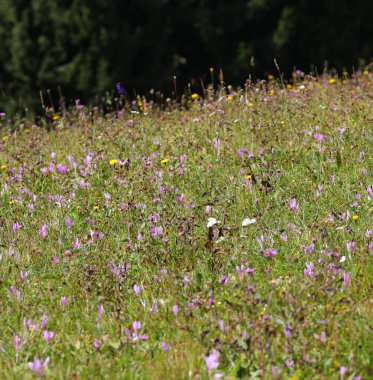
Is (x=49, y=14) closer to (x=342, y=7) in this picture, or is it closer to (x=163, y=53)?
(x=163, y=53)

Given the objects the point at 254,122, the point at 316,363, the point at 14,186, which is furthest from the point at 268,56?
the point at 316,363

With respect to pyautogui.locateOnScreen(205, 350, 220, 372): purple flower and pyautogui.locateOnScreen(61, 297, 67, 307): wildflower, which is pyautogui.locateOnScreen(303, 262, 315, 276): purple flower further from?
pyautogui.locateOnScreen(61, 297, 67, 307): wildflower

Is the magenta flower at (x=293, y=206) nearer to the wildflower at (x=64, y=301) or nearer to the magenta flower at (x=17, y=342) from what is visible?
the wildflower at (x=64, y=301)

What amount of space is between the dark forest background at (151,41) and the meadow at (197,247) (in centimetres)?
572

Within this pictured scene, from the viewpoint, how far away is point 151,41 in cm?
1274

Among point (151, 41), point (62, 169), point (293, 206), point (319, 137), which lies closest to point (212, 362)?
point (293, 206)

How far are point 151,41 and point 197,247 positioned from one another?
8.77 m

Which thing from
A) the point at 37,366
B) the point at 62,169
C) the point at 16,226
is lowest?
the point at 62,169

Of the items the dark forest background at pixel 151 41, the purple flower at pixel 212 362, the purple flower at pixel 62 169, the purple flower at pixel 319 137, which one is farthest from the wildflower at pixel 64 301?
the dark forest background at pixel 151 41

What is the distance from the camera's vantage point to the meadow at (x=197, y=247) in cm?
349

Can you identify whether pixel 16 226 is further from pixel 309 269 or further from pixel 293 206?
pixel 309 269

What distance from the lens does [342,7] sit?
12664 mm

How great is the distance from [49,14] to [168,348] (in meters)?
10.0

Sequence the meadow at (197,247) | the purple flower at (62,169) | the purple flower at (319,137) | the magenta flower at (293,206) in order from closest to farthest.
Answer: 1. the meadow at (197,247)
2. the magenta flower at (293,206)
3. the purple flower at (319,137)
4. the purple flower at (62,169)
